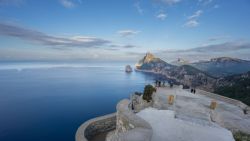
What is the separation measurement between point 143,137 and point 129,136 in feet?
1.49

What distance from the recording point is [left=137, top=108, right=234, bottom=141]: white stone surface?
209 inches

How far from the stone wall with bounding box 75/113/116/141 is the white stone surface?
218 inches

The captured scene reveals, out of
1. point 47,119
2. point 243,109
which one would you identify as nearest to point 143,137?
point 243,109

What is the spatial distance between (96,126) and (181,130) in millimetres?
8240

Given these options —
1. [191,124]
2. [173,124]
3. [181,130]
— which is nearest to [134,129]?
[181,130]

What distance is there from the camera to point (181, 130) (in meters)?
5.88

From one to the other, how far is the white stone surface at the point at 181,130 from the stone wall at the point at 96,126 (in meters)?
5.53

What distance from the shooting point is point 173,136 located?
5.32 m

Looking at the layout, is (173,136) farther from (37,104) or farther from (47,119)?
(37,104)

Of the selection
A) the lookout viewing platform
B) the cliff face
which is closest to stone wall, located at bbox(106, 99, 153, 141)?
the lookout viewing platform

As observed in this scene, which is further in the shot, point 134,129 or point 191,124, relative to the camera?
point 191,124

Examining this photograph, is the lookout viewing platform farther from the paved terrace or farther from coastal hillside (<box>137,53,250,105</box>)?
coastal hillside (<box>137,53,250,105</box>)

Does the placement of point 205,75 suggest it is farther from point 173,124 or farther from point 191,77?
point 173,124

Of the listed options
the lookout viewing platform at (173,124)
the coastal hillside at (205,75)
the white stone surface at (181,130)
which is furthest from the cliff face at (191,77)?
the white stone surface at (181,130)
